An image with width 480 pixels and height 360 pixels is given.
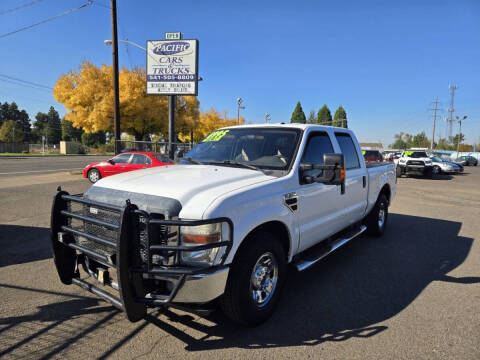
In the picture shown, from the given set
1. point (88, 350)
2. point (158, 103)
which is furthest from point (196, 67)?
point (88, 350)

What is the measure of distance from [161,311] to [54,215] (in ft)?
4.65

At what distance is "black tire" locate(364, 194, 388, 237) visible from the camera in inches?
229

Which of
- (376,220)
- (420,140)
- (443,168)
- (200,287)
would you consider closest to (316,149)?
(200,287)

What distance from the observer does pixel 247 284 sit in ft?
9.05

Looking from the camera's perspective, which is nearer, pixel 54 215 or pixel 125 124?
pixel 54 215

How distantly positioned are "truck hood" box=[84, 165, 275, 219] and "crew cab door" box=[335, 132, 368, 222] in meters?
1.77

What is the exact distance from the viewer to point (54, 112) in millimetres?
101625

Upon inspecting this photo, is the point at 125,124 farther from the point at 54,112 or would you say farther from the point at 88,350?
the point at 54,112

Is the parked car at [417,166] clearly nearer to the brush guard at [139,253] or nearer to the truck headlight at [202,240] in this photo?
the truck headlight at [202,240]

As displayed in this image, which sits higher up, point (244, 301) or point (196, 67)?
point (196, 67)

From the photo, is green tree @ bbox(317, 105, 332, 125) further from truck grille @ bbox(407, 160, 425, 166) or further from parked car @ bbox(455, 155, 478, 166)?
truck grille @ bbox(407, 160, 425, 166)

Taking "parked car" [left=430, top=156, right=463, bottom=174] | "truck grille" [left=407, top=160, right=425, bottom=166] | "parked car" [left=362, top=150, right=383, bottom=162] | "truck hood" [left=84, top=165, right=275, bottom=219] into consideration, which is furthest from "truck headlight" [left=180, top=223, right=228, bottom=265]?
"parked car" [left=430, top=156, right=463, bottom=174]

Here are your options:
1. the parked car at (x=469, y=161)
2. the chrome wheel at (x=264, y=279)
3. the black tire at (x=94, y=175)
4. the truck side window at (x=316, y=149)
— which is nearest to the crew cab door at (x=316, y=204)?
the truck side window at (x=316, y=149)

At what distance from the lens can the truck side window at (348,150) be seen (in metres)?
4.65
